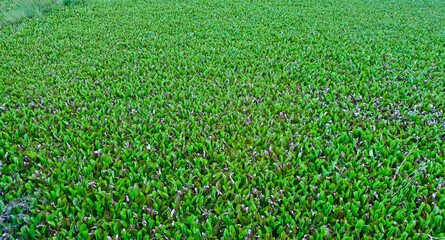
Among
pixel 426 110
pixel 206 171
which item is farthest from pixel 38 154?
pixel 426 110

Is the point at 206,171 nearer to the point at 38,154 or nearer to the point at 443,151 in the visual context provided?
the point at 38,154

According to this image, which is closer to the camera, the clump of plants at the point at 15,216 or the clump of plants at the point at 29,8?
the clump of plants at the point at 15,216

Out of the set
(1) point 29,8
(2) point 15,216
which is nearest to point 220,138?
(2) point 15,216

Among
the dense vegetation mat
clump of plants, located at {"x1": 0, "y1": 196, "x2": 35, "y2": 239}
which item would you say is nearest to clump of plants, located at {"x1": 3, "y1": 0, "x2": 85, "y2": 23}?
the dense vegetation mat

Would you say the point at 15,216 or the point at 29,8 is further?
the point at 29,8

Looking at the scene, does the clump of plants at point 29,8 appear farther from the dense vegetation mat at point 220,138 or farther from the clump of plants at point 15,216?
the clump of plants at point 15,216

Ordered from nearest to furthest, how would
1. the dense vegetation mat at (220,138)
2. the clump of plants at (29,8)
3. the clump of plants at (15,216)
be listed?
the clump of plants at (15,216) → the dense vegetation mat at (220,138) → the clump of plants at (29,8)

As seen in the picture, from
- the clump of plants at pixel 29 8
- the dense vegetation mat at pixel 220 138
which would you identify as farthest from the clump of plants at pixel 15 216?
the clump of plants at pixel 29 8

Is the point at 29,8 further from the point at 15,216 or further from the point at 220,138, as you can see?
the point at 15,216
